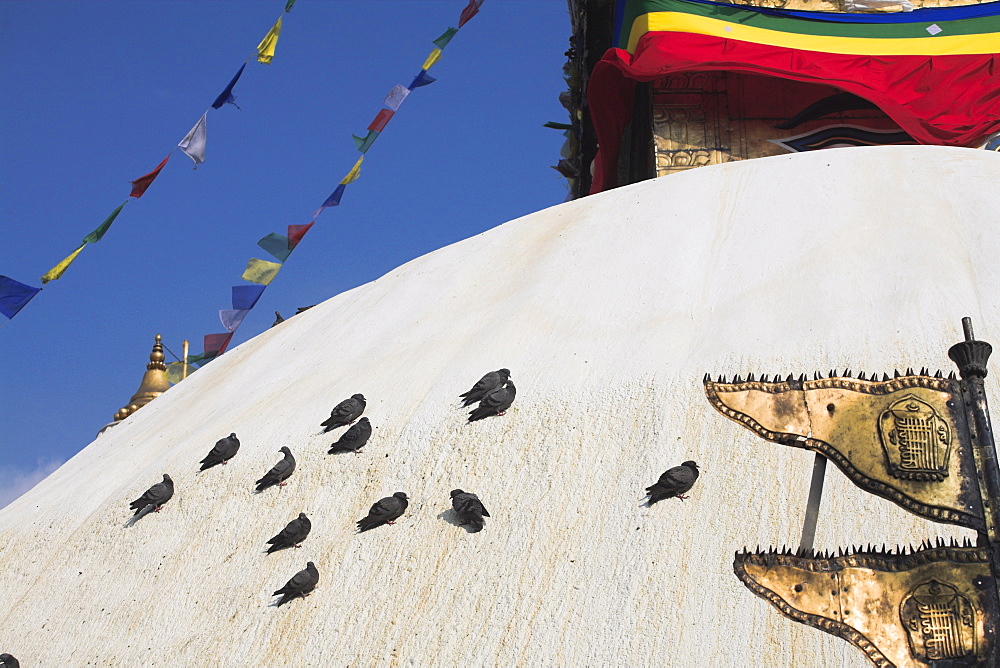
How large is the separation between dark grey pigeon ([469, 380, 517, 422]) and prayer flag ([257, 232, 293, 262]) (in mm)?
6421

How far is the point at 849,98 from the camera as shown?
12.4 m

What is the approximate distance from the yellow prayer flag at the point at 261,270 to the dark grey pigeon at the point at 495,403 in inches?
250

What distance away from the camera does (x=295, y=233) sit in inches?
482

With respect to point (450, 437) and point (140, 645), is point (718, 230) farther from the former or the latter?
point (140, 645)

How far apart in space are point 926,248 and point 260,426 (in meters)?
4.61

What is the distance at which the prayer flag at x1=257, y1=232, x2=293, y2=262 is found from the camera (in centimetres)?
1217

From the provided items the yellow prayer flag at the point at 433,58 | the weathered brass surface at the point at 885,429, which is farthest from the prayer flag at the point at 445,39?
the weathered brass surface at the point at 885,429

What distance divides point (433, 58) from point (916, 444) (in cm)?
1153

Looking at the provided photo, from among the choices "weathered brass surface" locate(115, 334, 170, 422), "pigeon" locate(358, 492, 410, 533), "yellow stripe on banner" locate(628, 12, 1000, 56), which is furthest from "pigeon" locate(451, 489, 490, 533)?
"weathered brass surface" locate(115, 334, 170, 422)

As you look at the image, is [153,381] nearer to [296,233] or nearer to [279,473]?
[296,233]

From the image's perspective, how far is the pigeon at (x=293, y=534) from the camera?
19.1 feet

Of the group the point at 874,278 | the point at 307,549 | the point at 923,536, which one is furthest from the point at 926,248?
the point at 307,549

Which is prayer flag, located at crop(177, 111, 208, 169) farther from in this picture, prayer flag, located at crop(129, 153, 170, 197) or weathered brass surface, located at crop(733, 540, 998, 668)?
weathered brass surface, located at crop(733, 540, 998, 668)

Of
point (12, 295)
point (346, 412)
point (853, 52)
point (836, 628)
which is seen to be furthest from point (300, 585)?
point (853, 52)
